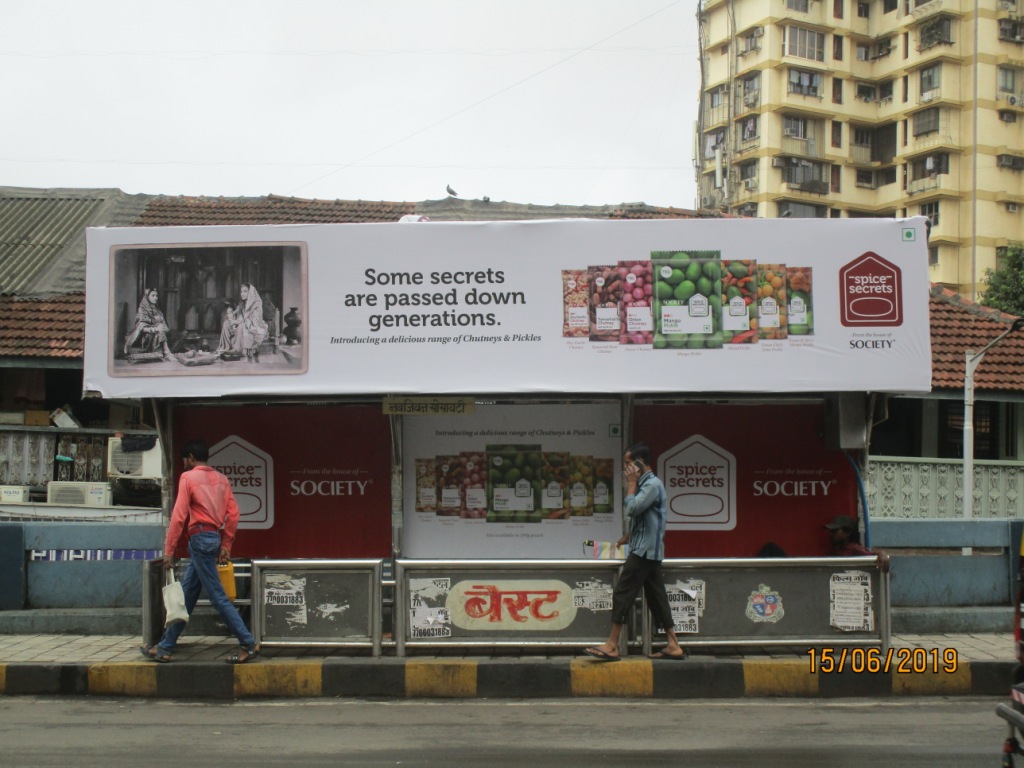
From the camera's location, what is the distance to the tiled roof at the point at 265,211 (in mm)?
17188

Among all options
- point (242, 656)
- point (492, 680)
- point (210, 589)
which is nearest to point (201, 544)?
point (210, 589)

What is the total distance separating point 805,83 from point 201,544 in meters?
46.8

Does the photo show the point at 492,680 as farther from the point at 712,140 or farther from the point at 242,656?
→ the point at 712,140

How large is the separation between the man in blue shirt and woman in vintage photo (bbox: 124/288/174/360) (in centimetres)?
356

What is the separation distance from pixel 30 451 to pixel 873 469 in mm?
11246

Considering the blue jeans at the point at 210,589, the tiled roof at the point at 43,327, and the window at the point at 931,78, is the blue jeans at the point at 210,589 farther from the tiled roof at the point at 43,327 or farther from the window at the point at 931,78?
the window at the point at 931,78

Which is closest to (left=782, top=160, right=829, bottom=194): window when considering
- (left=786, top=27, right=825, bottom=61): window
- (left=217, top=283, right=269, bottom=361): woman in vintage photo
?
(left=786, top=27, right=825, bottom=61): window

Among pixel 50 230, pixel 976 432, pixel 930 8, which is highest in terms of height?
pixel 930 8

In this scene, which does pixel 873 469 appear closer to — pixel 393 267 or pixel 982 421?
pixel 982 421

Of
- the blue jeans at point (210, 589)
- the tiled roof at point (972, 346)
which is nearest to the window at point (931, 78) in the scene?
the tiled roof at point (972, 346)

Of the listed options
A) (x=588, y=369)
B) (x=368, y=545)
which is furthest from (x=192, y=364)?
(x=588, y=369)

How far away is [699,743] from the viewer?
604cm

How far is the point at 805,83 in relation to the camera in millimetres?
48625

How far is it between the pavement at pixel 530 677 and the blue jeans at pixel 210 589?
18cm
